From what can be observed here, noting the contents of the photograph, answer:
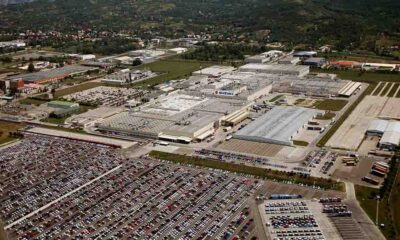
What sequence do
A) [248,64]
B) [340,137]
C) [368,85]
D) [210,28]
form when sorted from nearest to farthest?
1. [340,137]
2. [368,85]
3. [248,64]
4. [210,28]

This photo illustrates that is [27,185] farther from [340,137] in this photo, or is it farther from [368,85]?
[368,85]

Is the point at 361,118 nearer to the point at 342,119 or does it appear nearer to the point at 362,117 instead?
the point at 362,117

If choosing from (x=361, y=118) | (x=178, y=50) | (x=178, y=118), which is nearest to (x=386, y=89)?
(x=361, y=118)

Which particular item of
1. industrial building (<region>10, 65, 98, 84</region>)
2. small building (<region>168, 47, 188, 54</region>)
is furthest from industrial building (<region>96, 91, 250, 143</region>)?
small building (<region>168, 47, 188, 54</region>)

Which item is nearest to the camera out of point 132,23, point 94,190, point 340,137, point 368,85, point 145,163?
point 94,190

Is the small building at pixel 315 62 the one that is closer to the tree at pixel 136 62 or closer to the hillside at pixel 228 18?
the hillside at pixel 228 18

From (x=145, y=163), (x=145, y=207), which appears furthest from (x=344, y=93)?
(x=145, y=207)

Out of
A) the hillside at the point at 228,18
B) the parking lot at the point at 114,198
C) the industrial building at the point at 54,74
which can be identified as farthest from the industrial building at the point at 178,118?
the hillside at the point at 228,18
